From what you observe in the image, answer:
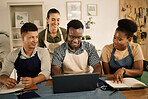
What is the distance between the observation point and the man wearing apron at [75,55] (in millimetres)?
1609

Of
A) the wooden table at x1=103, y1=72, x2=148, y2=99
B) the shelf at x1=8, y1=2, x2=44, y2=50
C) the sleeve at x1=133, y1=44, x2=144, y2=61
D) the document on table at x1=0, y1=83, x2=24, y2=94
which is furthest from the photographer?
the shelf at x1=8, y1=2, x2=44, y2=50

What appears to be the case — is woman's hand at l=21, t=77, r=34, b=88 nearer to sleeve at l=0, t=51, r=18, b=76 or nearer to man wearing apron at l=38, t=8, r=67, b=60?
sleeve at l=0, t=51, r=18, b=76

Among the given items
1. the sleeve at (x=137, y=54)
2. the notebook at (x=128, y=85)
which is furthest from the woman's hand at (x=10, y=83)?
the sleeve at (x=137, y=54)

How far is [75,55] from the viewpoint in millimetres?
1672

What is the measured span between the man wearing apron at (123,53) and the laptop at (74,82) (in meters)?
0.62

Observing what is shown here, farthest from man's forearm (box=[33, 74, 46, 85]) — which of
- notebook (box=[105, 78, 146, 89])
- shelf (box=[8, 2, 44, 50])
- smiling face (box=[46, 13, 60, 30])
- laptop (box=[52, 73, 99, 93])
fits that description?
shelf (box=[8, 2, 44, 50])

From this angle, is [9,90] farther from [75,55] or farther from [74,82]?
[75,55]

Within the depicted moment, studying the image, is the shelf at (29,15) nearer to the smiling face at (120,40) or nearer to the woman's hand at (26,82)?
the smiling face at (120,40)

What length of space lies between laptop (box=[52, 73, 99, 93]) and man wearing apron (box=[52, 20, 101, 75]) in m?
0.42

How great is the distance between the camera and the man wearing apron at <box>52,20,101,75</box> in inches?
63.4

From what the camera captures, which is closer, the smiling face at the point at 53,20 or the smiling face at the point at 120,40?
the smiling face at the point at 120,40

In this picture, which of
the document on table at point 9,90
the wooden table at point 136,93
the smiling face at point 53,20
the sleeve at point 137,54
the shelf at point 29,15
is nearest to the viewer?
the wooden table at point 136,93

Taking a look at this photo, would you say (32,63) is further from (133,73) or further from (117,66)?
(133,73)

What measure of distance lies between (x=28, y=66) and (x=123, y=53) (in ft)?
3.56
